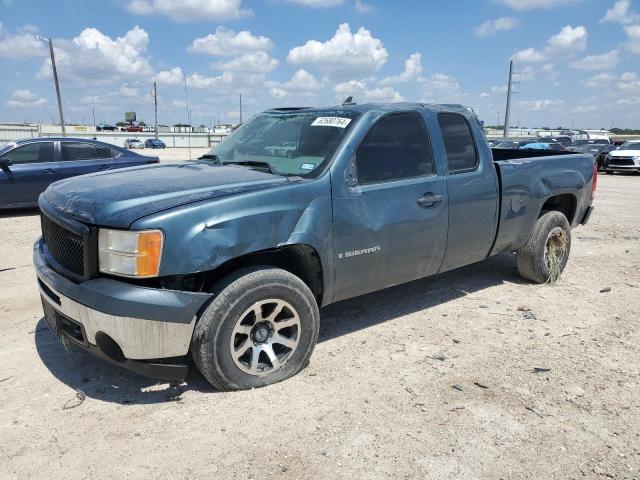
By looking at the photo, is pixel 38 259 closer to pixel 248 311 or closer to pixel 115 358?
pixel 115 358

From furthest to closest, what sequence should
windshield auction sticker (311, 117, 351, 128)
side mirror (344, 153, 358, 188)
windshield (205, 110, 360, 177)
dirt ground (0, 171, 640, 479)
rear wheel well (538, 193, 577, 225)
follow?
rear wheel well (538, 193, 577, 225) < windshield auction sticker (311, 117, 351, 128) < windshield (205, 110, 360, 177) < side mirror (344, 153, 358, 188) < dirt ground (0, 171, 640, 479)

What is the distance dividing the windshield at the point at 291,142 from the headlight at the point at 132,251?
1.20m

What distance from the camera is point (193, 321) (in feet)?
9.78

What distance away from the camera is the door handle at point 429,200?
4027 millimetres

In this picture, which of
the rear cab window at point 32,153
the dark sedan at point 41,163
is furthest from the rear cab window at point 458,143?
the rear cab window at point 32,153

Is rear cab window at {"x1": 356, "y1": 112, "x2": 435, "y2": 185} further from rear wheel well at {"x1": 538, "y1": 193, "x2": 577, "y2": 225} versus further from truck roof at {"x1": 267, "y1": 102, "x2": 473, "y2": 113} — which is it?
rear wheel well at {"x1": 538, "y1": 193, "x2": 577, "y2": 225}

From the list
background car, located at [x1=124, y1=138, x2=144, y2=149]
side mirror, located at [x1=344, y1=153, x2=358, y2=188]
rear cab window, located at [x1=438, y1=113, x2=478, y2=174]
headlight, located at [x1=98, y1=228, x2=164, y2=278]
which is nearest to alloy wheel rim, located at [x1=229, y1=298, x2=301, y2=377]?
headlight, located at [x1=98, y1=228, x2=164, y2=278]

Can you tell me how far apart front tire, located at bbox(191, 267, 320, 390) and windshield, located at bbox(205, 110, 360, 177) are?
86cm

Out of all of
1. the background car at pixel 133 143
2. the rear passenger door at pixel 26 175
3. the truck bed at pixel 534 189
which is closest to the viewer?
the truck bed at pixel 534 189

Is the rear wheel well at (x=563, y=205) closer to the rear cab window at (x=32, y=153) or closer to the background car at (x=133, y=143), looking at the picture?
the rear cab window at (x=32, y=153)

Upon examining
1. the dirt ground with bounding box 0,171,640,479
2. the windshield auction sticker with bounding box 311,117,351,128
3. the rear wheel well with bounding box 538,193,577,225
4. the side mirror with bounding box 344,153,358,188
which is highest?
the windshield auction sticker with bounding box 311,117,351,128

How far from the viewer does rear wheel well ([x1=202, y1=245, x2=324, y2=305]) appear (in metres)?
3.23

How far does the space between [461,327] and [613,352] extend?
1.16 m

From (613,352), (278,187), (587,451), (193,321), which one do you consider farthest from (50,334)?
(613,352)
